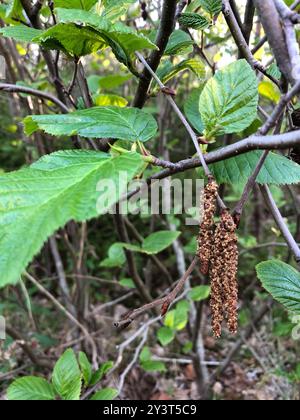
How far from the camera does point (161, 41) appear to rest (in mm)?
656

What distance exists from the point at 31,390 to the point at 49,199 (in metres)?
0.82

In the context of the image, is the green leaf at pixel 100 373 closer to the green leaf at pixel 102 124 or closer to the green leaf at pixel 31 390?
the green leaf at pixel 31 390

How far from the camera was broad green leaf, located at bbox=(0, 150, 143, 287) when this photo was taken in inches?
13.9

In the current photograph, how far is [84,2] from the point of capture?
625 millimetres

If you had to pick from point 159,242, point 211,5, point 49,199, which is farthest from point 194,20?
point 159,242

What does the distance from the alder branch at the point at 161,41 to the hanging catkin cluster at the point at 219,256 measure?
28cm

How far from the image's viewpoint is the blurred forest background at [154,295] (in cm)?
152

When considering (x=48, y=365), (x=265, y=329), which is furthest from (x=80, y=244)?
(x=265, y=329)

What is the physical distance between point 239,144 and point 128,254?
1.04 meters

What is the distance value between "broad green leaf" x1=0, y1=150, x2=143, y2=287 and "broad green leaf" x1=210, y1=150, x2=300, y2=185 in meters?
0.23

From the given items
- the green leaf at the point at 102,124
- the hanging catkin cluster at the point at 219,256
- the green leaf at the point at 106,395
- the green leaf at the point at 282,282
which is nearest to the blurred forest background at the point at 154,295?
the green leaf at the point at 106,395

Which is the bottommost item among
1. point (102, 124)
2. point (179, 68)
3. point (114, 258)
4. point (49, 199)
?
point (114, 258)

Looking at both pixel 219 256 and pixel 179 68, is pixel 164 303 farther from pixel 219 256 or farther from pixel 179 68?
pixel 179 68
